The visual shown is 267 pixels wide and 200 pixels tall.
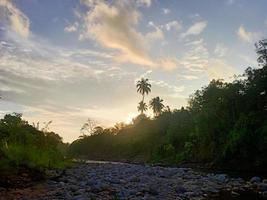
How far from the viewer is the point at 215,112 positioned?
5606 cm

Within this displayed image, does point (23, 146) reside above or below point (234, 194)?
above

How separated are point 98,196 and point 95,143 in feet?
334

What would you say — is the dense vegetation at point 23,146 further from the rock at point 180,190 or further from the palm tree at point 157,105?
the palm tree at point 157,105

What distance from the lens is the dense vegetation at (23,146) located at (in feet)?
56.6

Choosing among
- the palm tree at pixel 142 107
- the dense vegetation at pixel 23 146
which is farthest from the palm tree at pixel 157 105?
the dense vegetation at pixel 23 146

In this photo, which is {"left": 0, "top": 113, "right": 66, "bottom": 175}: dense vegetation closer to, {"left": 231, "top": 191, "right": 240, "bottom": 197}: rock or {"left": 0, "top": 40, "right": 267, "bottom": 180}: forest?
{"left": 0, "top": 40, "right": 267, "bottom": 180}: forest

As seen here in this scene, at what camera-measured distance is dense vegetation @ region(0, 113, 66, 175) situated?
1725cm

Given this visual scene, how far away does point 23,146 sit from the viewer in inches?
815

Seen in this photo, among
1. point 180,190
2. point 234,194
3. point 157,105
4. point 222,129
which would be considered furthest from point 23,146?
point 157,105

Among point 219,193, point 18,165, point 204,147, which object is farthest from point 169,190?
point 204,147

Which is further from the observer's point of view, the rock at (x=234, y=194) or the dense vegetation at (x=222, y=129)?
the dense vegetation at (x=222, y=129)

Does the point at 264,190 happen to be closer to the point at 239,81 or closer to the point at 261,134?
the point at 261,134

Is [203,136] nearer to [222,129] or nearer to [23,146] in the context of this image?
[222,129]

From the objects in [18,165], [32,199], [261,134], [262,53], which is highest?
[262,53]
